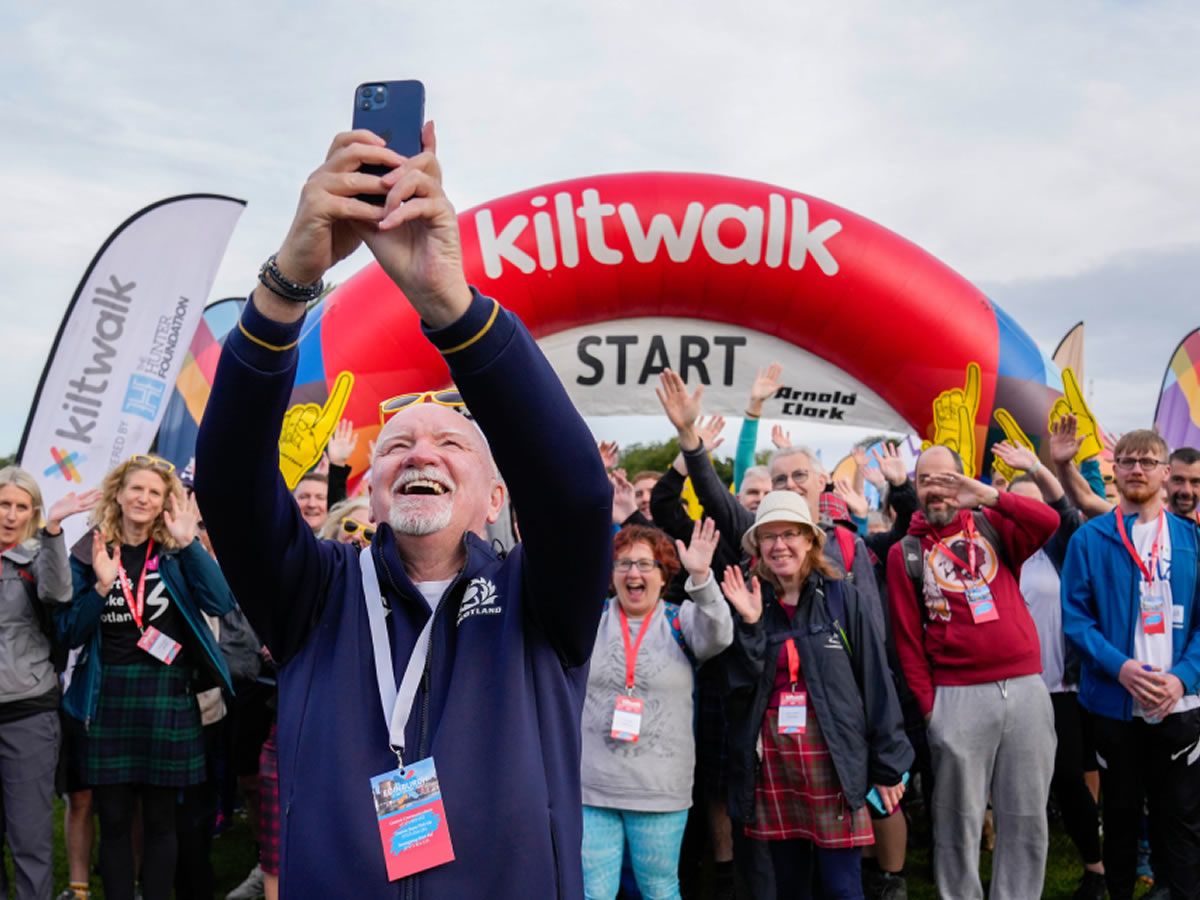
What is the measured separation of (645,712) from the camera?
3.81m

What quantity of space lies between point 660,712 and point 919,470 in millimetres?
1474

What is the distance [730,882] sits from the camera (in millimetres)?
4539

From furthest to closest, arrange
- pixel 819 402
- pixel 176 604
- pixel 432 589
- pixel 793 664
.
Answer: pixel 819 402 → pixel 176 604 → pixel 793 664 → pixel 432 589

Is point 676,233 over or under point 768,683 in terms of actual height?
over

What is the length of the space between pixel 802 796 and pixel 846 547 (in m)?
1.12

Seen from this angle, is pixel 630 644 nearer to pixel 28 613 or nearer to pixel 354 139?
pixel 28 613

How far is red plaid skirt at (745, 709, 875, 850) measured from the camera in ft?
11.5

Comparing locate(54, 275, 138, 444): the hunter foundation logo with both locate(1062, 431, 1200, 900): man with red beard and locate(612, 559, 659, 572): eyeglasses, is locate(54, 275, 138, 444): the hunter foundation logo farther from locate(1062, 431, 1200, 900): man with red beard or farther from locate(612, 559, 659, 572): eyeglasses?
locate(1062, 431, 1200, 900): man with red beard

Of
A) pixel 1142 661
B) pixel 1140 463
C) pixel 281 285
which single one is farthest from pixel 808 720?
pixel 281 285

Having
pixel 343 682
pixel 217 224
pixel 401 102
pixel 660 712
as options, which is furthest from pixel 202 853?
pixel 217 224

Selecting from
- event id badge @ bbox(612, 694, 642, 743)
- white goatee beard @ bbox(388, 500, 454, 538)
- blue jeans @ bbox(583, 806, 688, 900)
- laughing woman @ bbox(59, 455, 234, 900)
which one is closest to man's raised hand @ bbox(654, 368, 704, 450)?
event id badge @ bbox(612, 694, 642, 743)

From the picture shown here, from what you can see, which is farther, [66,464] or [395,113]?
[66,464]

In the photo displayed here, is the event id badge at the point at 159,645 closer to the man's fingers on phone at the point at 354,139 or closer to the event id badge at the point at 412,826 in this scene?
the event id badge at the point at 412,826

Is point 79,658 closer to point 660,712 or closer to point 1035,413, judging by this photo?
point 660,712
